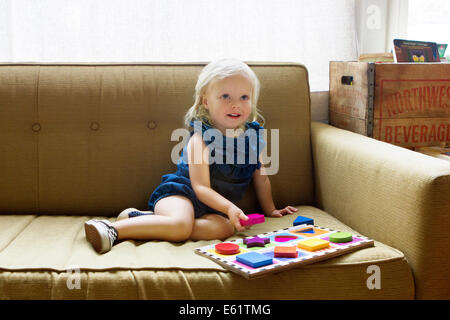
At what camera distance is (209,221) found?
140 cm

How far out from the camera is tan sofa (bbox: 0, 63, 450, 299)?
1.12 metres

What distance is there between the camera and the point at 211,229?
1380mm

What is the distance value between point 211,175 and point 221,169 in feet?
0.13

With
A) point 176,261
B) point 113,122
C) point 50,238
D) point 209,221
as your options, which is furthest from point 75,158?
point 176,261

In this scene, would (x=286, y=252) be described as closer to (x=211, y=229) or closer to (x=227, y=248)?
(x=227, y=248)

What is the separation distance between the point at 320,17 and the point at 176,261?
129cm

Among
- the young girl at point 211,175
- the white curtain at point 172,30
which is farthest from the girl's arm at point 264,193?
the white curtain at point 172,30

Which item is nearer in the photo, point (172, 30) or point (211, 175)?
point (211, 175)

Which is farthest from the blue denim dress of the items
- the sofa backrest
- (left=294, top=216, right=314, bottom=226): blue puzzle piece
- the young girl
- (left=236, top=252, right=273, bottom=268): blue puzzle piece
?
(left=236, top=252, right=273, bottom=268): blue puzzle piece

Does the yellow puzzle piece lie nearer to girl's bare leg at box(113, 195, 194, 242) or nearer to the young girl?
the young girl

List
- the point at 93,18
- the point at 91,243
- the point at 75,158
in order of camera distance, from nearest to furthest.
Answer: the point at 91,243, the point at 75,158, the point at 93,18

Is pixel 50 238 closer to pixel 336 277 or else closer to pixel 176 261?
pixel 176 261

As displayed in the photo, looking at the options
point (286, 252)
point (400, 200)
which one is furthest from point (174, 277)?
point (400, 200)

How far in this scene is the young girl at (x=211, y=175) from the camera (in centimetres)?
134
